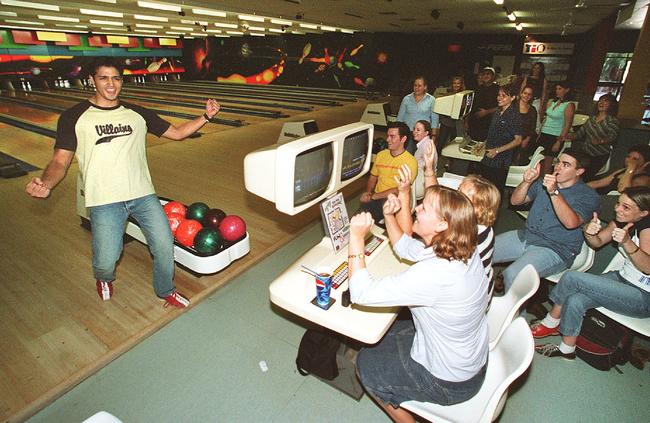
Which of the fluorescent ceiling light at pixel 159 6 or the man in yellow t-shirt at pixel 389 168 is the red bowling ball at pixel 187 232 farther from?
the fluorescent ceiling light at pixel 159 6

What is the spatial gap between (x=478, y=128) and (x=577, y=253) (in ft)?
8.70

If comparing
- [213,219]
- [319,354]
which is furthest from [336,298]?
[213,219]

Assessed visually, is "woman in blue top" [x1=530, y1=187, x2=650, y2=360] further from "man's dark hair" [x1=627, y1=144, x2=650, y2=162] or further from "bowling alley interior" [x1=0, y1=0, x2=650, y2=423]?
"man's dark hair" [x1=627, y1=144, x2=650, y2=162]

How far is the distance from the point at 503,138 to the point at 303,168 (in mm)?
2627

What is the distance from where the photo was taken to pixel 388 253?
1.82 meters

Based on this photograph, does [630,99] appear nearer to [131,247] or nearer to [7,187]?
[131,247]

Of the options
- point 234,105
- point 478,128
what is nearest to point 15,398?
point 478,128

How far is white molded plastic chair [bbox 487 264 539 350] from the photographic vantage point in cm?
146

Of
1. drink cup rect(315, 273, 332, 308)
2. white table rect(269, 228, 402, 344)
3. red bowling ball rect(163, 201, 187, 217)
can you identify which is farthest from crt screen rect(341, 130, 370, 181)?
red bowling ball rect(163, 201, 187, 217)

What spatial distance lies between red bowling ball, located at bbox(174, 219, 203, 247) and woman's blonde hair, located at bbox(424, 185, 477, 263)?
204 cm

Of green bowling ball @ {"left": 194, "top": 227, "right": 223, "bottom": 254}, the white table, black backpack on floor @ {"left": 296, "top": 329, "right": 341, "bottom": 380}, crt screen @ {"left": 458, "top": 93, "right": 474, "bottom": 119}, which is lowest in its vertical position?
black backpack on floor @ {"left": 296, "top": 329, "right": 341, "bottom": 380}

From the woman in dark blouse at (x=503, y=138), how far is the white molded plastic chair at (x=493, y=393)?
233 cm

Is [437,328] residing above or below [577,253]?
above

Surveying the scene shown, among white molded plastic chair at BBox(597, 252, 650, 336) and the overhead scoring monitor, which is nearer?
the overhead scoring monitor
